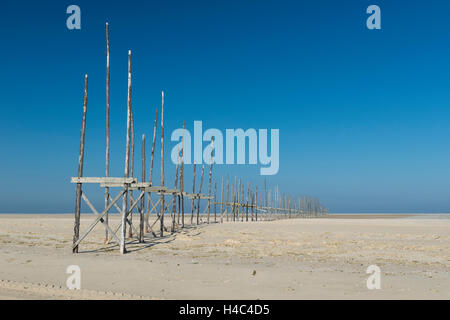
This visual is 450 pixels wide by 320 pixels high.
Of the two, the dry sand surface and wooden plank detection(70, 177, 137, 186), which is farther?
wooden plank detection(70, 177, 137, 186)

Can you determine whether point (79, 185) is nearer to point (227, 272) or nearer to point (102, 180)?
point (102, 180)

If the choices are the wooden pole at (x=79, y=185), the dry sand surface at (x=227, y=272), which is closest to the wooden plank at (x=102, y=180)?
the wooden pole at (x=79, y=185)

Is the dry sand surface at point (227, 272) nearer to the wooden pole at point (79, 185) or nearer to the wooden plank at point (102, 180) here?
the wooden pole at point (79, 185)

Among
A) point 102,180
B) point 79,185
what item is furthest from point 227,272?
point 79,185

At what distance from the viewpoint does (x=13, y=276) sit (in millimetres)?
10133

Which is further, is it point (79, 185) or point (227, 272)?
point (79, 185)

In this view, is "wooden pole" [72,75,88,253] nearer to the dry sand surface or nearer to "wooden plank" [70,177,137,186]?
"wooden plank" [70,177,137,186]

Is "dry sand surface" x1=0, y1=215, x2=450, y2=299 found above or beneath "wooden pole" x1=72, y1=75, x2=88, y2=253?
beneath

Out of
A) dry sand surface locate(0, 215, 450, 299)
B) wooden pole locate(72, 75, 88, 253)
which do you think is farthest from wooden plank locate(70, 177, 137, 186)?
dry sand surface locate(0, 215, 450, 299)

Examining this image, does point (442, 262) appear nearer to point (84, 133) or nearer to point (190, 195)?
point (84, 133)

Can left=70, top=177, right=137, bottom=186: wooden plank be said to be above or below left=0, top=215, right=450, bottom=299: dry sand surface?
above
